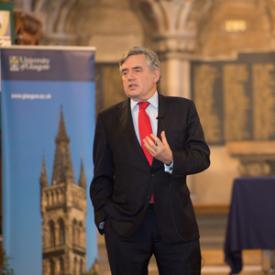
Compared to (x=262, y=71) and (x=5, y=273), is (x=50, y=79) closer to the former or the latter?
(x=5, y=273)

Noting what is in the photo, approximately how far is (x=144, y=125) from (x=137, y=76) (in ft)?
0.63

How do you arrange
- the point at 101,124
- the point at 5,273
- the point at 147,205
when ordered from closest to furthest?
1. the point at 147,205
2. the point at 101,124
3. the point at 5,273

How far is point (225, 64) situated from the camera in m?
8.86

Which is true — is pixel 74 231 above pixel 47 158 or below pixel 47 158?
below

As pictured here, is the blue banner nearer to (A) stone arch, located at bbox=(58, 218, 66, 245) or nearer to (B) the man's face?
(A) stone arch, located at bbox=(58, 218, 66, 245)

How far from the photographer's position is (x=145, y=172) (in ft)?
9.20

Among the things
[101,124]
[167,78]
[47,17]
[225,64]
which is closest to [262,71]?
[225,64]

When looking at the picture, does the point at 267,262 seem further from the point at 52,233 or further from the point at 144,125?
the point at 144,125

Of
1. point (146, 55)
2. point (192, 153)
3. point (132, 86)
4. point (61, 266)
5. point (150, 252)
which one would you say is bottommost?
point (61, 266)

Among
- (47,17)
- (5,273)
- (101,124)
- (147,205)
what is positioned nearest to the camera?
(147,205)

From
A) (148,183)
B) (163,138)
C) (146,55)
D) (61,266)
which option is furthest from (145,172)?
(61,266)

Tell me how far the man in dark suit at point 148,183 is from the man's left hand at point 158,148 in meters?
0.05

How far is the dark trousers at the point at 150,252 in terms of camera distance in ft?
9.21

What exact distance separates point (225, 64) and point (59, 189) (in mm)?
4964
